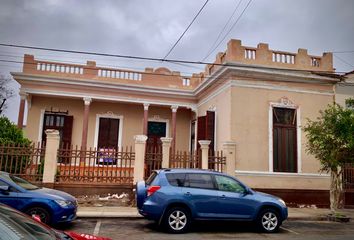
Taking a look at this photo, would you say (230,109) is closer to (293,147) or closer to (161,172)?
(293,147)

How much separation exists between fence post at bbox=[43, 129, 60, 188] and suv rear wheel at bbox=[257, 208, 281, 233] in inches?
289

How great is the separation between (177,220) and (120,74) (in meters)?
11.6

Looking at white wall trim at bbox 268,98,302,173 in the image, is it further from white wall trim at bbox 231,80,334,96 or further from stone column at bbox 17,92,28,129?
stone column at bbox 17,92,28,129

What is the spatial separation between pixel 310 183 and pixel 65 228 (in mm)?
10566

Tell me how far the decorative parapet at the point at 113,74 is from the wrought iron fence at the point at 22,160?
246 inches

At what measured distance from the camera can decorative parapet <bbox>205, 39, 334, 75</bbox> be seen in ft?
48.5

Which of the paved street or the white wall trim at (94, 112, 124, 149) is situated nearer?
the paved street

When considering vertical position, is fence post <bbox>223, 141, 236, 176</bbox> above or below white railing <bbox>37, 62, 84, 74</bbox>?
below

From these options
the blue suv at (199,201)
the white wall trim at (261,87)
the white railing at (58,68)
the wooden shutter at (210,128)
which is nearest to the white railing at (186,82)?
the white wall trim at (261,87)

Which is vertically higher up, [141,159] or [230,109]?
[230,109]

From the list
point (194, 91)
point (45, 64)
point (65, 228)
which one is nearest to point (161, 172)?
point (65, 228)

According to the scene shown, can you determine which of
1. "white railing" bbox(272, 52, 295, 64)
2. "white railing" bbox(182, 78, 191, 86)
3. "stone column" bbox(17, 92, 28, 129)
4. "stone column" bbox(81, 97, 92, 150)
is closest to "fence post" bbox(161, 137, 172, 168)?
"stone column" bbox(81, 97, 92, 150)

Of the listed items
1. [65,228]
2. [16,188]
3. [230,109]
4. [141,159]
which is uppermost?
[230,109]

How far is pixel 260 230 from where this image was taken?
9227 mm
